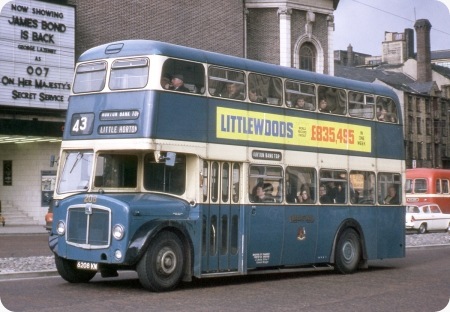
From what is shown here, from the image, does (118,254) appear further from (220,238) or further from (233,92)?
(233,92)

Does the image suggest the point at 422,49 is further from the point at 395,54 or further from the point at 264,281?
the point at 264,281

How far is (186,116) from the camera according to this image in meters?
15.4

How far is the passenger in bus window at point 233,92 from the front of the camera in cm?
1644

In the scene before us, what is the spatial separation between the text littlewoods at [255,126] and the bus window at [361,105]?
2480mm

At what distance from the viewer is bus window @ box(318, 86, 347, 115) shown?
1889 cm

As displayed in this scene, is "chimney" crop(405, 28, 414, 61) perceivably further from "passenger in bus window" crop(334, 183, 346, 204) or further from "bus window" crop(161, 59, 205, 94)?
"bus window" crop(161, 59, 205, 94)

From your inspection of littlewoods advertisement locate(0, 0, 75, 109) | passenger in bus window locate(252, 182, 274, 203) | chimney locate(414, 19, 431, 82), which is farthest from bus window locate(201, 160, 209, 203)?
chimney locate(414, 19, 431, 82)

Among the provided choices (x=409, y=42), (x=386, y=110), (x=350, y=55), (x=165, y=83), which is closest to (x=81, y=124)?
(x=165, y=83)

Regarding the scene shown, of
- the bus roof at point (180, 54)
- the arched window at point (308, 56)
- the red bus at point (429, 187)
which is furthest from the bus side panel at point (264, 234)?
the arched window at point (308, 56)

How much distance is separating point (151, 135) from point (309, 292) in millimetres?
3874

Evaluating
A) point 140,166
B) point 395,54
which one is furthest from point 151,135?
point 395,54

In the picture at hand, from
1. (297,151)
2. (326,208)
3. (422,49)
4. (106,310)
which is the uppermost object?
(422,49)

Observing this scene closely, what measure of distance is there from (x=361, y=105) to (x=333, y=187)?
2.30 m

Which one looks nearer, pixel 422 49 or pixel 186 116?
pixel 186 116
